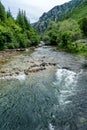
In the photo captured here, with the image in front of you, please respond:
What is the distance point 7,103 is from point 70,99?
937 centimetres

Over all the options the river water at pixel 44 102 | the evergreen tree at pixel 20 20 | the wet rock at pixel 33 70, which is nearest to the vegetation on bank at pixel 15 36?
the evergreen tree at pixel 20 20

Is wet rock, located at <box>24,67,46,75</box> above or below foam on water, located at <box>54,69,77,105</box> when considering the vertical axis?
below

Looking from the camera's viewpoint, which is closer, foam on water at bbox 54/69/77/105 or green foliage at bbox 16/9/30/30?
foam on water at bbox 54/69/77/105

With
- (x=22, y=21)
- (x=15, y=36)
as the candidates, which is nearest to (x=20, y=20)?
(x=22, y=21)

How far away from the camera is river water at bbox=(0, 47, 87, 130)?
2675 cm

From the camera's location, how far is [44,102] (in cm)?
3425

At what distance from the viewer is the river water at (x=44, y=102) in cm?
2675

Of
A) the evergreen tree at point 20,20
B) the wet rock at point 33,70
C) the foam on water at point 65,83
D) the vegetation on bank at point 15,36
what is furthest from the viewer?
the evergreen tree at point 20,20

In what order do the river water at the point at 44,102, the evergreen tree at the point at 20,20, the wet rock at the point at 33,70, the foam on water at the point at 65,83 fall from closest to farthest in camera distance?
1. the river water at the point at 44,102
2. the foam on water at the point at 65,83
3. the wet rock at the point at 33,70
4. the evergreen tree at the point at 20,20

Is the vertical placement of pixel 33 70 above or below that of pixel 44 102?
below

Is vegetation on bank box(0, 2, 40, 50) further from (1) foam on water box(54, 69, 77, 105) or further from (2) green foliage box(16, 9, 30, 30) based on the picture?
(1) foam on water box(54, 69, 77, 105)

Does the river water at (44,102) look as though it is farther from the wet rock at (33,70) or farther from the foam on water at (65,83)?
the wet rock at (33,70)

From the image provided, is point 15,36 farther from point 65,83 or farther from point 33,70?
point 65,83

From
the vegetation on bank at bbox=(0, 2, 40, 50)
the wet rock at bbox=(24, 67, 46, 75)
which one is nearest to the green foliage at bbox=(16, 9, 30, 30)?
the vegetation on bank at bbox=(0, 2, 40, 50)
